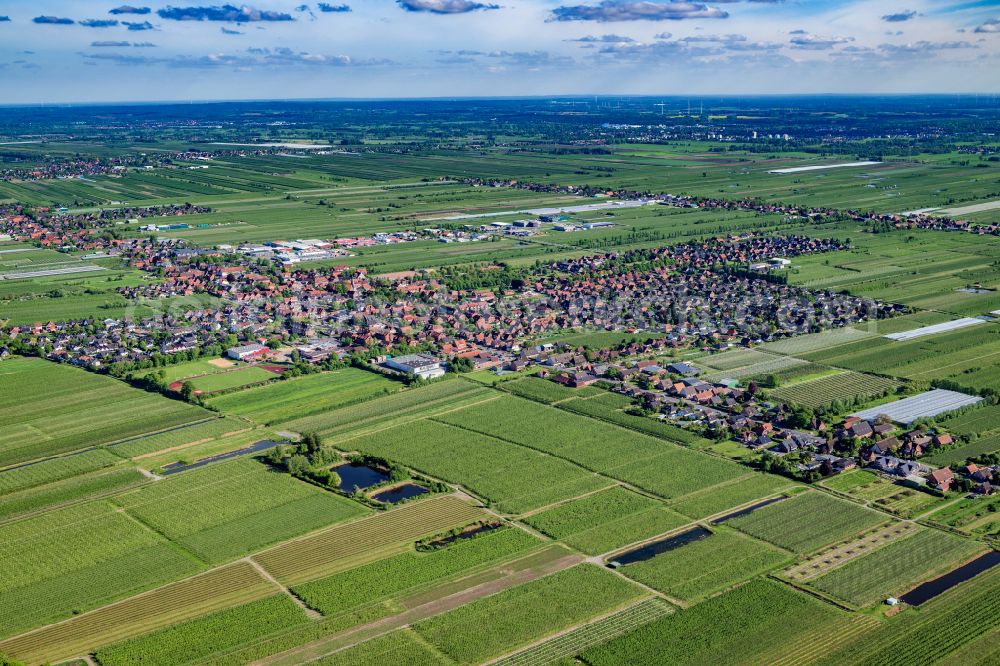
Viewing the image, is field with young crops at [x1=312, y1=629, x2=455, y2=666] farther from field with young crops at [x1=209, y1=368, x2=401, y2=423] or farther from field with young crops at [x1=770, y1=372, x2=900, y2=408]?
field with young crops at [x1=770, y1=372, x2=900, y2=408]

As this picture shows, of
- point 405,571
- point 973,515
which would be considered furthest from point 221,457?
point 973,515

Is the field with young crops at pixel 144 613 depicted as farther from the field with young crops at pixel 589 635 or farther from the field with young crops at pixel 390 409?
the field with young crops at pixel 390 409

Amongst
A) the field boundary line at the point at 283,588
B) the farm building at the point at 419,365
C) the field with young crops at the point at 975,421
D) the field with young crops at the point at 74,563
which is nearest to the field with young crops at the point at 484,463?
the farm building at the point at 419,365

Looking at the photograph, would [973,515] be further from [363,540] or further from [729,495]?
[363,540]

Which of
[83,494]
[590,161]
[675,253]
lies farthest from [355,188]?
[83,494]

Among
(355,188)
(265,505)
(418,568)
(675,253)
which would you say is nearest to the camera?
(418,568)

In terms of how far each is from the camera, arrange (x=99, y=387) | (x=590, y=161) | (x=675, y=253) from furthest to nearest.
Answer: (x=590, y=161) → (x=675, y=253) → (x=99, y=387)

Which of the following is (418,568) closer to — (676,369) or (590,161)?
(676,369)
